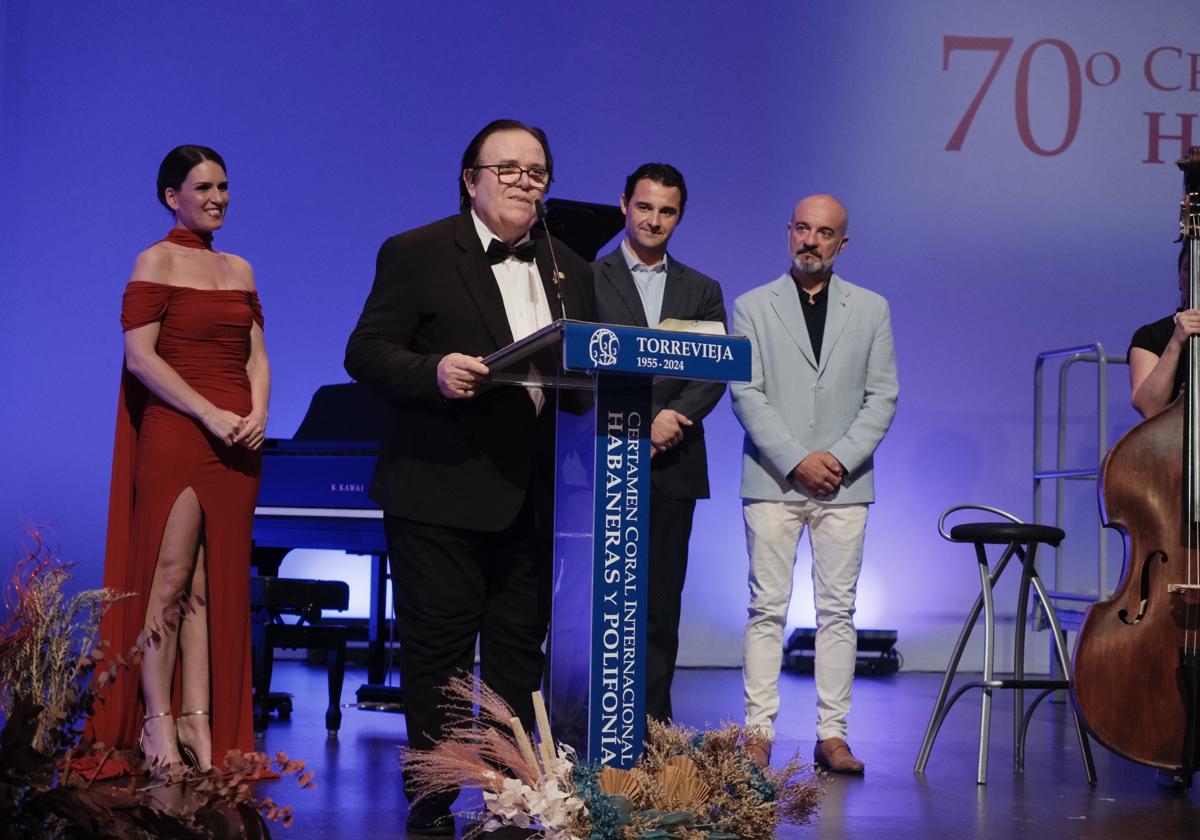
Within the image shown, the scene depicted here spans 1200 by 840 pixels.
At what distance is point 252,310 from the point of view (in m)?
3.75

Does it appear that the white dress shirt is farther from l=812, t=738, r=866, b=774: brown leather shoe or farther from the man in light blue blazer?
l=812, t=738, r=866, b=774: brown leather shoe

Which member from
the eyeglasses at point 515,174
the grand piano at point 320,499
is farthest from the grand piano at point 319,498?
the eyeglasses at point 515,174

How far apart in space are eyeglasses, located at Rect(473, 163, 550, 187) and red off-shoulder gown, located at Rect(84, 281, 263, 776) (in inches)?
49.4

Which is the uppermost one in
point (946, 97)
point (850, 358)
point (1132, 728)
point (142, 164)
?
point (946, 97)

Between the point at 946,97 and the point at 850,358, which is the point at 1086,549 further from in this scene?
the point at 850,358

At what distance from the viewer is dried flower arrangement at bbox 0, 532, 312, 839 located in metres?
1.13

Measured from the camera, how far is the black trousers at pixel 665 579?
12.1 feet

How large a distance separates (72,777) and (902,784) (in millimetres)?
→ 2871

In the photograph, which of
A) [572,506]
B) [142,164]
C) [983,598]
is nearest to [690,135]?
[142,164]

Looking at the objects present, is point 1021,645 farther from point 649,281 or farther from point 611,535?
point 611,535

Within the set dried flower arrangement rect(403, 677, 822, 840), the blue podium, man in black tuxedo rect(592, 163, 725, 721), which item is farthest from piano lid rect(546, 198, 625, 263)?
dried flower arrangement rect(403, 677, 822, 840)

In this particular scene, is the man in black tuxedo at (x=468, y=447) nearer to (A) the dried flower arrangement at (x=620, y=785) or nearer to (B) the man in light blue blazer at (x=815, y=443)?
(A) the dried flower arrangement at (x=620, y=785)

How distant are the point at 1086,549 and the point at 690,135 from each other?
300 centimetres

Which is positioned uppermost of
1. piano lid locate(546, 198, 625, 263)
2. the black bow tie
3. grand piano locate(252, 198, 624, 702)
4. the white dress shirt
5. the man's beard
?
piano lid locate(546, 198, 625, 263)
